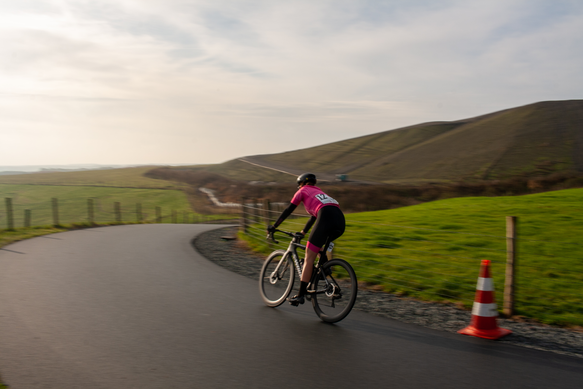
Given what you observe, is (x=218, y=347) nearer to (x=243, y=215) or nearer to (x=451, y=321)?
(x=451, y=321)

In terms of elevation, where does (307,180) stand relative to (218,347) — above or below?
above

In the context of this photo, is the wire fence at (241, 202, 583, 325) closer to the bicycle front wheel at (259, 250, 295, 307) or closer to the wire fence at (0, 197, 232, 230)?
the bicycle front wheel at (259, 250, 295, 307)

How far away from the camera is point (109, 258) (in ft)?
37.6

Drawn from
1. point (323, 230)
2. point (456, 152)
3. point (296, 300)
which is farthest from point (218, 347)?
point (456, 152)

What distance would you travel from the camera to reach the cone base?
17.5 ft

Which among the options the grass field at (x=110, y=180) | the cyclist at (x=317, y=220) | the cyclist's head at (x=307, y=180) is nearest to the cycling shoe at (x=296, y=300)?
the cyclist at (x=317, y=220)

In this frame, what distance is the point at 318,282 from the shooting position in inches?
245

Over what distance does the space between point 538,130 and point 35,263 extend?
6910cm

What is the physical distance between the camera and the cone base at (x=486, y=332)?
5348 mm

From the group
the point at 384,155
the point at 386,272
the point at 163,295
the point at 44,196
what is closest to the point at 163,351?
the point at 163,295

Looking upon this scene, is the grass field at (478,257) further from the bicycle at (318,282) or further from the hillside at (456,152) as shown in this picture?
the hillside at (456,152)

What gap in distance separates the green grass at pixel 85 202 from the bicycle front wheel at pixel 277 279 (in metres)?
47.7

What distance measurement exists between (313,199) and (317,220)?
0.28m

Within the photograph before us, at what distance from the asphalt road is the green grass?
47.3 m
